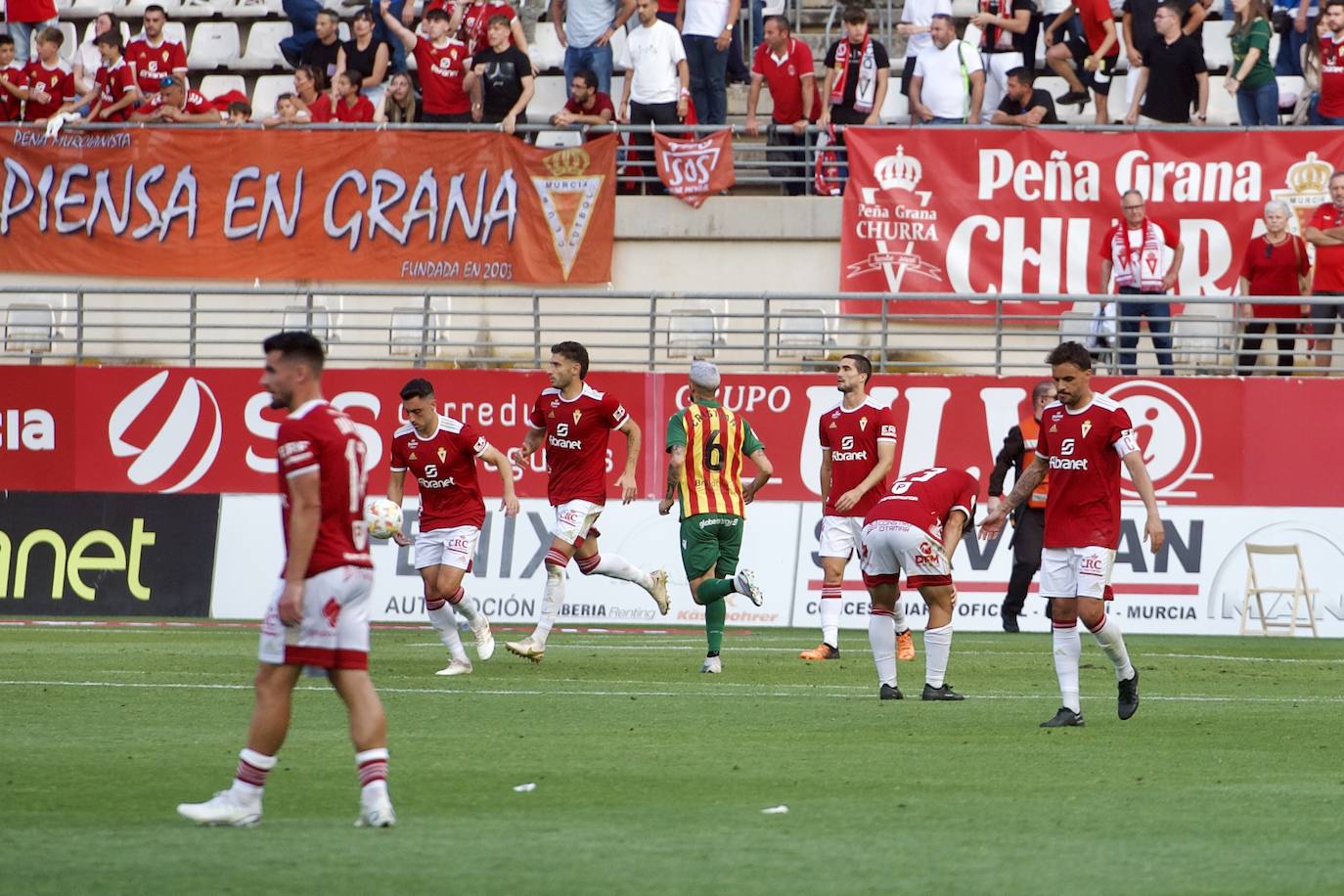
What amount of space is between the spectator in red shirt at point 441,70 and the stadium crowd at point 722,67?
19 millimetres

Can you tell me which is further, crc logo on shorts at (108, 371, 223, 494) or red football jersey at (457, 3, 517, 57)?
red football jersey at (457, 3, 517, 57)

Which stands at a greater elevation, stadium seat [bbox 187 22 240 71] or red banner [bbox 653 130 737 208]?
stadium seat [bbox 187 22 240 71]

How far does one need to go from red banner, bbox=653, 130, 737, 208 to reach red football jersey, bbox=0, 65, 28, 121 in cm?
901

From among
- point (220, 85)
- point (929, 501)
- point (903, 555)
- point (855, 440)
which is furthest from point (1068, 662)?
point (220, 85)

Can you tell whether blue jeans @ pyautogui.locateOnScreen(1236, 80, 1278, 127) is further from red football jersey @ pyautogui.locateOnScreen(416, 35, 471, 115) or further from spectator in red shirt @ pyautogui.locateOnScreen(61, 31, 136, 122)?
spectator in red shirt @ pyautogui.locateOnScreen(61, 31, 136, 122)

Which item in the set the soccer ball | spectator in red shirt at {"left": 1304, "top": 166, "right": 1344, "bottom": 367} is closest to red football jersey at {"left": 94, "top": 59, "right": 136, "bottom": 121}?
spectator in red shirt at {"left": 1304, "top": 166, "right": 1344, "bottom": 367}

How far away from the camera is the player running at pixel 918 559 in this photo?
13.4 meters

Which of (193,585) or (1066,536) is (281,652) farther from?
(193,585)

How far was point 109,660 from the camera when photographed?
640 inches

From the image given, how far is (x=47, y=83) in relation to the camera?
27266 mm

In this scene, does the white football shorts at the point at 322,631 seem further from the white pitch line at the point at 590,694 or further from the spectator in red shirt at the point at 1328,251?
the spectator in red shirt at the point at 1328,251

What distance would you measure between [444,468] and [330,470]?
24.3ft

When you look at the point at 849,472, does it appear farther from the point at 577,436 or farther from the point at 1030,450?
the point at 1030,450

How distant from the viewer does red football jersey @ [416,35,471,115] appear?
26688 mm
